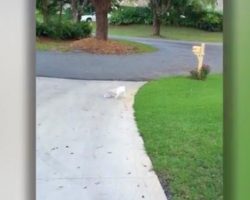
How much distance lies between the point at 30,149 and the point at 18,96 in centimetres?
15

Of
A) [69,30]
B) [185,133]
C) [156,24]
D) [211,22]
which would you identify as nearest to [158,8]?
[156,24]

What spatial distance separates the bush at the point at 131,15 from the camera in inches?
46.9

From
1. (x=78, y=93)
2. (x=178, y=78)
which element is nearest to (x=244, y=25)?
(x=178, y=78)

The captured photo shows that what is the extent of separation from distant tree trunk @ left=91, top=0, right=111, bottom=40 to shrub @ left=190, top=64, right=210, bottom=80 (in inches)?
11.6

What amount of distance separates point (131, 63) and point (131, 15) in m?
0.16

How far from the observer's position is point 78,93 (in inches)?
46.3

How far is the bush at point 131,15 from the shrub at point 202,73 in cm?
21

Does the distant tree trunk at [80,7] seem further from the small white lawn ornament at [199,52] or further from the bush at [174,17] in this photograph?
the small white lawn ornament at [199,52]

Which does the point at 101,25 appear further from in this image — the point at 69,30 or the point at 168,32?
the point at 168,32

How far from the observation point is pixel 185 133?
1.15m

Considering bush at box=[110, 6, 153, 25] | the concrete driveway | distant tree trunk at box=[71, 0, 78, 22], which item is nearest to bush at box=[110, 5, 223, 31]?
bush at box=[110, 6, 153, 25]

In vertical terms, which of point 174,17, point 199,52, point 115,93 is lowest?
point 115,93

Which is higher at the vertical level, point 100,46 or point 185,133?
point 100,46

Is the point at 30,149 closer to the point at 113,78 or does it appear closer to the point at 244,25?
the point at 113,78
